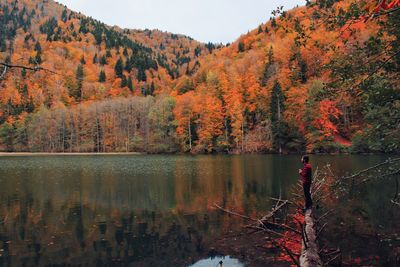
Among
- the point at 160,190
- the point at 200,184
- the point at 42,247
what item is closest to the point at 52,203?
the point at 160,190

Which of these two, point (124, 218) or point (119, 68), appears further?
point (119, 68)

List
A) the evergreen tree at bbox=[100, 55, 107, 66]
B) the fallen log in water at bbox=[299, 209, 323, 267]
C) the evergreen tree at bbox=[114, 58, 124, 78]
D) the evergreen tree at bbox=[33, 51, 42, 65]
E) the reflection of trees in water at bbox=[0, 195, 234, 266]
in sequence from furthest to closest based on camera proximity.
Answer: the evergreen tree at bbox=[100, 55, 107, 66] → the evergreen tree at bbox=[114, 58, 124, 78] → the reflection of trees in water at bbox=[0, 195, 234, 266] → the fallen log in water at bbox=[299, 209, 323, 267] → the evergreen tree at bbox=[33, 51, 42, 65]

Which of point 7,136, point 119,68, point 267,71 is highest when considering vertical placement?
point 119,68

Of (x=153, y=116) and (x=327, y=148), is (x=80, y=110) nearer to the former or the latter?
(x=153, y=116)

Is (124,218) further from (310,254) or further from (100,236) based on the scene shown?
(310,254)

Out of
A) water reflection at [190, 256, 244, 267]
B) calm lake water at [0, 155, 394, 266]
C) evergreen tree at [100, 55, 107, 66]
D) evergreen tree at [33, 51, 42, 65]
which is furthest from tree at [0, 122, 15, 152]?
water reflection at [190, 256, 244, 267]

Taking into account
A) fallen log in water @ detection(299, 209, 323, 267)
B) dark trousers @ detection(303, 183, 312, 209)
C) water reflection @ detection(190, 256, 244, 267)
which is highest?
dark trousers @ detection(303, 183, 312, 209)

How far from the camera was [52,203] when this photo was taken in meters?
24.4

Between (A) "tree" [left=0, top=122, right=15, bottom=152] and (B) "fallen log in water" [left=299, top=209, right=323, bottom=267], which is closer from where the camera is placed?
(B) "fallen log in water" [left=299, top=209, right=323, bottom=267]

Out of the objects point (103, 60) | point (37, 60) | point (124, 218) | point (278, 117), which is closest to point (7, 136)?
point (103, 60)

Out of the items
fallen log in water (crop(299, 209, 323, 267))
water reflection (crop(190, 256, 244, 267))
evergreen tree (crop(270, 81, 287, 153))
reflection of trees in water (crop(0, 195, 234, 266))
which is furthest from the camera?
evergreen tree (crop(270, 81, 287, 153))

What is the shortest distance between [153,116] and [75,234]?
86101mm

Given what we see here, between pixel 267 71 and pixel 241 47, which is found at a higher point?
pixel 241 47

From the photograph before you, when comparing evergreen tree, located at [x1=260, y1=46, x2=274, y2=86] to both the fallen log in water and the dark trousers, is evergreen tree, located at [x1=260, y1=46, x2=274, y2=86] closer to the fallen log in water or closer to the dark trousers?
the dark trousers
